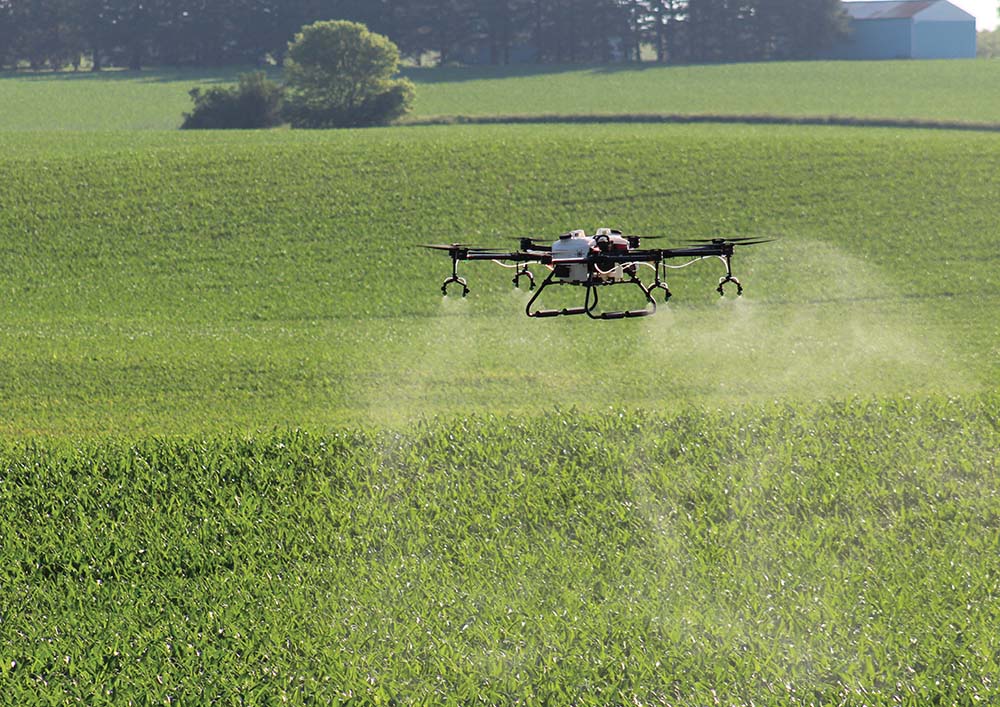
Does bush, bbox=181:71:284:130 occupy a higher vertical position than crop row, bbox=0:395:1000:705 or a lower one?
higher

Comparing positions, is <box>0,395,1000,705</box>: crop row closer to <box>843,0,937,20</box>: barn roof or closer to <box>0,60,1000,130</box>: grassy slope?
<box>0,60,1000,130</box>: grassy slope

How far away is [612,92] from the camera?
11338cm

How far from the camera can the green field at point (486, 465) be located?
1800 cm

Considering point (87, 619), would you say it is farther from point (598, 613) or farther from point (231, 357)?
point (231, 357)

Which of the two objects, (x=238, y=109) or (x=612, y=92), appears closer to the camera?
(x=238, y=109)

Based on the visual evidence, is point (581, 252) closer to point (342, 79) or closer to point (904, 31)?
point (342, 79)

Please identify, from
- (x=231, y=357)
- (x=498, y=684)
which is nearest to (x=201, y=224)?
(x=231, y=357)

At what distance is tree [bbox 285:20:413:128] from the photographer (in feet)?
301

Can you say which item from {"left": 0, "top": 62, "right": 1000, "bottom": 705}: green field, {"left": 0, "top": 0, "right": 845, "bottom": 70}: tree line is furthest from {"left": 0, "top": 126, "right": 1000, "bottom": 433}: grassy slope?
{"left": 0, "top": 0, "right": 845, "bottom": 70}: tree line

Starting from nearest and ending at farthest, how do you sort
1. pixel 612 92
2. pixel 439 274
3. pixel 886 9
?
1. pixel 439 274
2. pixel 612 92
3. pixel 886 9

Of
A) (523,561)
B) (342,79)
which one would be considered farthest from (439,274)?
(342,79)

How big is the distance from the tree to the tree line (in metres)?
36.3

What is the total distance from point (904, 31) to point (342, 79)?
82.2 metres

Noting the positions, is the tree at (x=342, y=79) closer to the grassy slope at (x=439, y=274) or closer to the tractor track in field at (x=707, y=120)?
the tractor track in field at (x=707, y=120)
